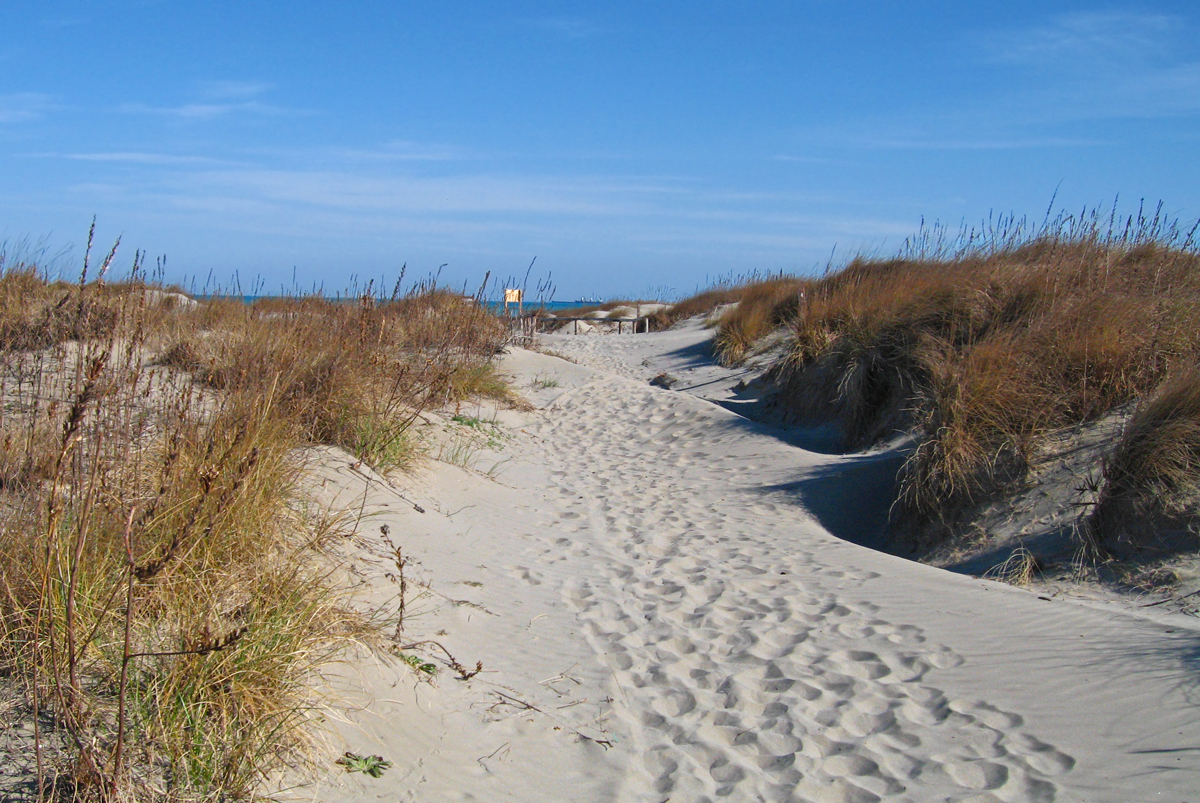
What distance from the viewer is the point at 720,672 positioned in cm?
352

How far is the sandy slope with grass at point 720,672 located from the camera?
261 centimetres

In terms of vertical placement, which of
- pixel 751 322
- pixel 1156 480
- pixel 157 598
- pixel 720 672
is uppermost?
pixel 751 322

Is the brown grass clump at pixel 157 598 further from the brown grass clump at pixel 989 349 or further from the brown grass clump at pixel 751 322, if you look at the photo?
the brown grass clump at pixel 751 322

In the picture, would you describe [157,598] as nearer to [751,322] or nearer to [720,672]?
[720,672]

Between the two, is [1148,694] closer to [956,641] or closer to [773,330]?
[956,641]

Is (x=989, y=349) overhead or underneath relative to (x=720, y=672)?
overhead

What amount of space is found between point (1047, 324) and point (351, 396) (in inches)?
226

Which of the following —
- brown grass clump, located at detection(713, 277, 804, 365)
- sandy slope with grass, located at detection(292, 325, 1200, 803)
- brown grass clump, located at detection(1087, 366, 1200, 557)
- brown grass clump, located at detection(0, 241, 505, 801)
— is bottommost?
sandy slope with grass, located at detection(292, 325, 1200, 803)

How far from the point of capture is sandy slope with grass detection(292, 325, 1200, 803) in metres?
2.61

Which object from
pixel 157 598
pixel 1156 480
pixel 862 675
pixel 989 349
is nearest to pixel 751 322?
pixel 989 349

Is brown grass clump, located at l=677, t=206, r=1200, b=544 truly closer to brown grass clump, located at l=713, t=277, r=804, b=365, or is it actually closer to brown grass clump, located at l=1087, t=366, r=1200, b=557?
brown grass clump, located at l=1087, t=366, r=1200, b=557

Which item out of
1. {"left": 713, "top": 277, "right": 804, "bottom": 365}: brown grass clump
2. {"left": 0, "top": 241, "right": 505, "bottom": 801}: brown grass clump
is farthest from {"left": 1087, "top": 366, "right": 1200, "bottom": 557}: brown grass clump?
{"left": 713, "top": 277, "right": 804, "bottom": 365}: brown grass clump

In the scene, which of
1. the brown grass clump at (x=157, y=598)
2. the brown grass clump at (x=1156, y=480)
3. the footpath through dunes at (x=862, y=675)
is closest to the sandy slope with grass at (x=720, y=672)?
the footpath through dunes at (x=862, y=675)

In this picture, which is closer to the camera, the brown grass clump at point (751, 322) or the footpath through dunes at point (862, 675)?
the footpath through dunes at point (862, 675)
